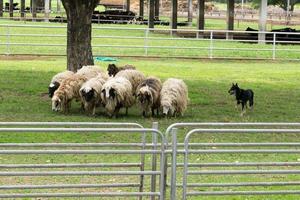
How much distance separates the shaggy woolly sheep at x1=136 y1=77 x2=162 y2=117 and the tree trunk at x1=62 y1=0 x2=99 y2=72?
3.49 meters

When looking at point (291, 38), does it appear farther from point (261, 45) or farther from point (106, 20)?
point (106, 20)

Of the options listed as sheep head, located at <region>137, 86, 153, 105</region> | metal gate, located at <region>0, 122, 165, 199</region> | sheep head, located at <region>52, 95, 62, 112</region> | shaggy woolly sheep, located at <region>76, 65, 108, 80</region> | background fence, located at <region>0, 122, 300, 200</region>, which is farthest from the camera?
shaggy woolly sheep, located at <region>76, 65, 108, 80</region>

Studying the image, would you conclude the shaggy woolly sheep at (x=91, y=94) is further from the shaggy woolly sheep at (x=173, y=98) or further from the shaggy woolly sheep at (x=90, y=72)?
the shaggy woolly sheep at (x=173, y=98)

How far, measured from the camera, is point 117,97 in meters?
14.6

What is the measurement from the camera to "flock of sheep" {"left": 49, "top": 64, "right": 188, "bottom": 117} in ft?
48.2

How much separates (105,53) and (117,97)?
14.9 meters

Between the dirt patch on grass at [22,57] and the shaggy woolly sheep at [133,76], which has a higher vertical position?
the dirt patch on grass at [22,57]

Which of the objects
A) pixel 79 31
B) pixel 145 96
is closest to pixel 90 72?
pixel 145 96

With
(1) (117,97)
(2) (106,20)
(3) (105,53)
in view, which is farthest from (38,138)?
(2) (106,20)

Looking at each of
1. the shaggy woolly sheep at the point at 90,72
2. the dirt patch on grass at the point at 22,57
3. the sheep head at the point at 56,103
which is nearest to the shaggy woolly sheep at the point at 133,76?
the shaggy woolly sheep at the point at 90,72

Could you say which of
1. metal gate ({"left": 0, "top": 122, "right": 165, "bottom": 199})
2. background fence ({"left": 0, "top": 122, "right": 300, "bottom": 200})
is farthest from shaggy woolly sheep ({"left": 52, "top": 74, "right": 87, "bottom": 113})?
metal gate ({"left": 0, "top": 122, "right": 165, "bottom": 199})

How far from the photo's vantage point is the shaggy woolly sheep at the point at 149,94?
14.7 meters

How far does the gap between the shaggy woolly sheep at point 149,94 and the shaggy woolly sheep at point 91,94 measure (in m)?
0.86

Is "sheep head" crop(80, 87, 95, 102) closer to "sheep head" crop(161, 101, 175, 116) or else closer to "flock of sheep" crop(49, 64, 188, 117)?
"flock of sheep" crop(49, 64, 188, 117)
